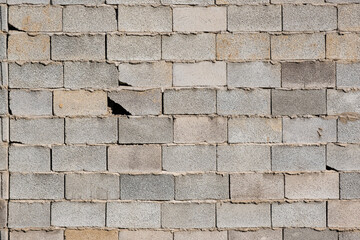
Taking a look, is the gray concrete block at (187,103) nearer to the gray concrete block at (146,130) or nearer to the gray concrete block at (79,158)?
the gray concrete block at (146,130)

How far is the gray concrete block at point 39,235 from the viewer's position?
8.81 feet

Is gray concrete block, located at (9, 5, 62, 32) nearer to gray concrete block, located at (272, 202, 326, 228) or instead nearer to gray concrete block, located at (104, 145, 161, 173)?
gray concrete block, located at (104, 145, 161, 173)

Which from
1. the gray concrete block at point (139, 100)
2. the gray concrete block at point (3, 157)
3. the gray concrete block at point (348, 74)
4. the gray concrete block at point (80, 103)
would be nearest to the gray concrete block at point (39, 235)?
the gray concrete block at point (3, 157)

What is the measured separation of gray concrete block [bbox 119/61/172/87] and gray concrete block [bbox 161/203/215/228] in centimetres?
90

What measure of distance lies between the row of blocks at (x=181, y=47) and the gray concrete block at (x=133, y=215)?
41.8 inches

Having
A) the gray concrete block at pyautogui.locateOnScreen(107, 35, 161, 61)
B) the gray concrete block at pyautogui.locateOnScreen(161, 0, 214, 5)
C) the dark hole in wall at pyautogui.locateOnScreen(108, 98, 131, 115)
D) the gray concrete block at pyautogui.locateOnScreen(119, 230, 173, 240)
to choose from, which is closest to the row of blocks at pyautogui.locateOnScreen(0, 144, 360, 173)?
the dark hole in wall at pyautogui.locateOnScreen(108, 98, 131, 115)

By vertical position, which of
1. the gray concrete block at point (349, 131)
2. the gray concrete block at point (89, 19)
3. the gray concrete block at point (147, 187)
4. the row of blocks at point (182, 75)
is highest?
the gray concrete block at point (89, 19)

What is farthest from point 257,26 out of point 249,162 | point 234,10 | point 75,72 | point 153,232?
point 153,232

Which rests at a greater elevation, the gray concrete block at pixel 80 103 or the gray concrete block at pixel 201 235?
the gray concrete block at pixel 80 103

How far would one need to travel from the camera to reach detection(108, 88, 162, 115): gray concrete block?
2678 millimetres

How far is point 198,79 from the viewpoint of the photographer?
106 inches

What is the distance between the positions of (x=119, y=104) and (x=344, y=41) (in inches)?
66.9

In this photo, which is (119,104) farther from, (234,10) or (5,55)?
(234,10)

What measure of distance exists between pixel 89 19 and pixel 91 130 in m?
0.80
